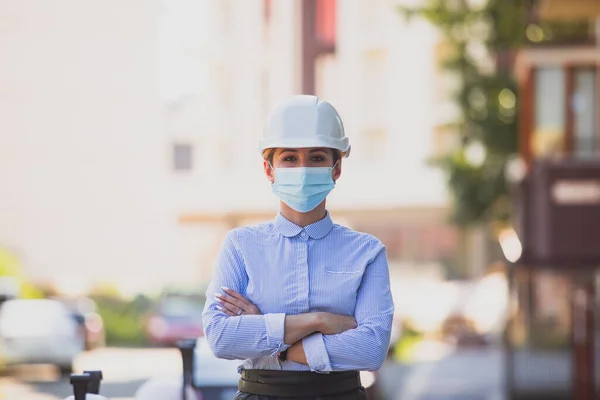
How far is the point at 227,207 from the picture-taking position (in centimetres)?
6356

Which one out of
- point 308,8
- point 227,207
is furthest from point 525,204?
point 227,207

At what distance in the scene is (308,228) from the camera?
12.7ft

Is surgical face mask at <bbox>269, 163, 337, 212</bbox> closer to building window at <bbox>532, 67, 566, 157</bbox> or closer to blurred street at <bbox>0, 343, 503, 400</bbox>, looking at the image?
blurred street at <bbox>0, 343, 503, 400</bbox>

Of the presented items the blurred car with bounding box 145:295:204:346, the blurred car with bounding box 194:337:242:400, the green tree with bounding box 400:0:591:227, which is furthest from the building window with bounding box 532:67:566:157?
the blurred car with bounding box 194:337:242:400

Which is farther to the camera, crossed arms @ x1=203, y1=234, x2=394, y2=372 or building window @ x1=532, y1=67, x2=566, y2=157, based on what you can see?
building window @ x1=532, y1=67, x2=566, y2=157

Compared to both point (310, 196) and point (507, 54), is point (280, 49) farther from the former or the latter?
point (310, 196)

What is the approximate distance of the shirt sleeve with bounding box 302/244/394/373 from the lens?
3779 mm

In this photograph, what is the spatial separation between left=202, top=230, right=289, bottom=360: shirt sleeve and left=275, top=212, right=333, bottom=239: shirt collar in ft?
0.47

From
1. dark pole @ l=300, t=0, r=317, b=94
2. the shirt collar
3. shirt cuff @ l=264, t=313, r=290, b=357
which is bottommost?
shirt cuff @ l=264, t=313, r=290, b=357

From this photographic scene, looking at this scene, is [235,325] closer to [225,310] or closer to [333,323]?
[225,310]

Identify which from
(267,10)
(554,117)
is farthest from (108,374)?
(267,10)

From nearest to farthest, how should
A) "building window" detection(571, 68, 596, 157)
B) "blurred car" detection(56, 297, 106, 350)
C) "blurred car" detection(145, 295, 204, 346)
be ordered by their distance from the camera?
1. "building window" detection(571, 68, 596, 157)
2. "blurred car" detection(56, 297, 106, 350)
3. "blurred car" detection(145, 295, 204, 346)

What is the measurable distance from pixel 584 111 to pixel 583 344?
821 centimetres

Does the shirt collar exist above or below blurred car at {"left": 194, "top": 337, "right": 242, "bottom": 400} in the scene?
above
